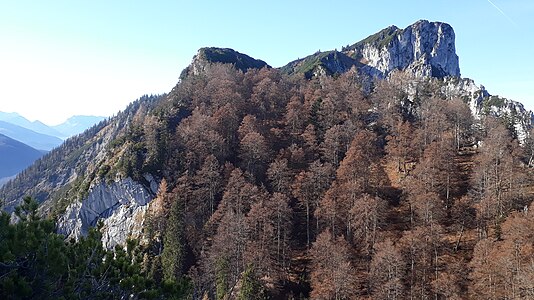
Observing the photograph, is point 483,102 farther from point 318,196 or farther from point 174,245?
point 174,245

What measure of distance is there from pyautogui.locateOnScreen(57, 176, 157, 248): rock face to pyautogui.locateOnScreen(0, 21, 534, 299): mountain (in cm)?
26

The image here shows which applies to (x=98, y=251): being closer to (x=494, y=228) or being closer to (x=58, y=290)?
(x=58, y=290)

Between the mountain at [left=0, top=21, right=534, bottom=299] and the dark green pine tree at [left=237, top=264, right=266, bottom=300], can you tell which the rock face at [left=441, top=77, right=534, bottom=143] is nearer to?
the mountain at [left=0, top=21, right=534, bottom=299]

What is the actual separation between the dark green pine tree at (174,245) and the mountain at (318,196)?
193 millimetres

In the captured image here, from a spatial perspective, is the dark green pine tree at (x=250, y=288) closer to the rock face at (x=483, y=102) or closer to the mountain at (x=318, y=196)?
the mountain at (x=318, y=196)

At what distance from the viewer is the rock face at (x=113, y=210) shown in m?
71.2

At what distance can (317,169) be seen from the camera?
62906 millimetres

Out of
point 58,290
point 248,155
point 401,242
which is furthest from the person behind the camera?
point 248,155

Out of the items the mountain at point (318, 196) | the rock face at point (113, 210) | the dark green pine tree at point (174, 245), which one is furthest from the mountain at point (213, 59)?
the dark green pine tree at point (174, 245)

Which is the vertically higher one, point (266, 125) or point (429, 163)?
point (266, 125)

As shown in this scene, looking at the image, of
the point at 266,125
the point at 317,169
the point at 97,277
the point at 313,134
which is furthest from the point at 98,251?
the point at 266,125

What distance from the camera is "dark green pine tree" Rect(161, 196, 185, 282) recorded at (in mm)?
55844

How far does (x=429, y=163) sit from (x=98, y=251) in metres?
55.7

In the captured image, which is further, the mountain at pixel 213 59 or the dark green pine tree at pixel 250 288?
the mountain at pixel 213 59
